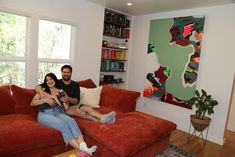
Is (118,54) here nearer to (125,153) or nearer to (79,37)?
(79,37)

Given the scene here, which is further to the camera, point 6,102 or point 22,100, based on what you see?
point 22,100

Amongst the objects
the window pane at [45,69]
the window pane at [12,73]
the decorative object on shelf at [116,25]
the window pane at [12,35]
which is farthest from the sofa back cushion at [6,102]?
the decorative object on shelf at [116,25]

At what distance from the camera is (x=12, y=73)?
3.04 metres

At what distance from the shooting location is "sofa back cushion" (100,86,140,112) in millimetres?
3135

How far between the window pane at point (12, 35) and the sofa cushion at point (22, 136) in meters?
1.23

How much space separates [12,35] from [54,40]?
2.35 feet

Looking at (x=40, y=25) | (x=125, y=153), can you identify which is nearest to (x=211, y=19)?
(x=125, y=153)

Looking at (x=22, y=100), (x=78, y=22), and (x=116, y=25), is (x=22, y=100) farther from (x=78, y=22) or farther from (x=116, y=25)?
(x=116, y=25)

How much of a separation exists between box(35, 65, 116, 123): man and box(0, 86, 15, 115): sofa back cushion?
0.36m

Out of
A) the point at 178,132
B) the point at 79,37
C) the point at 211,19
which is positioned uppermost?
the point at 211,19

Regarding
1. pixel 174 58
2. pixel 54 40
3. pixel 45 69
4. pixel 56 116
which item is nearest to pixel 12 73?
pixel 45 69

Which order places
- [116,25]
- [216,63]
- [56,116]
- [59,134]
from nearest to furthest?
[59,134] → [56,116] → [216,63] → [116,25]

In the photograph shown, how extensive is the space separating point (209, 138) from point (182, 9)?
2.56 meters

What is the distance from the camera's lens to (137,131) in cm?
227
